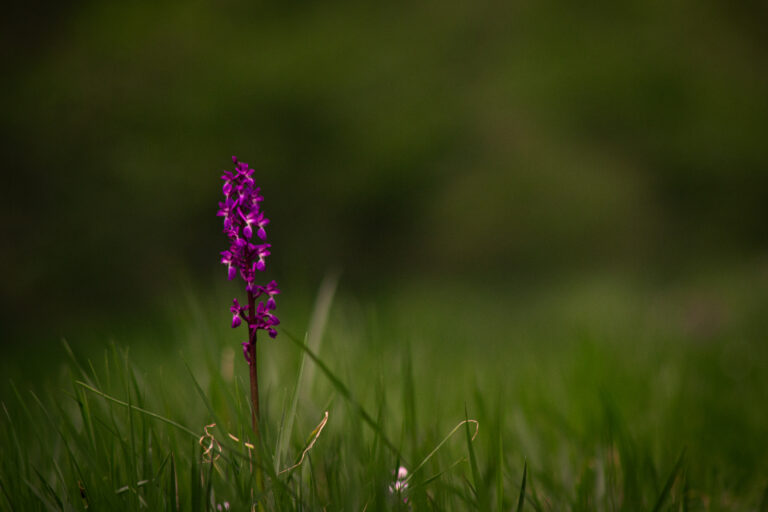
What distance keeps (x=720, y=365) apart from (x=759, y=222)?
2999mm

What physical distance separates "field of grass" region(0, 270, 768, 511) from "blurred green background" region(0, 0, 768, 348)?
1.73 feet

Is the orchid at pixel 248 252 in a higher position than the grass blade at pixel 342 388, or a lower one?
higher

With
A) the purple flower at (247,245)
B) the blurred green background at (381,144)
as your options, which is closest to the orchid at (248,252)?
the purple flower at (247,245)

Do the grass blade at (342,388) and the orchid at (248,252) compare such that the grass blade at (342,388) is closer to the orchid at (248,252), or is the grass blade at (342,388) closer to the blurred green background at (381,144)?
the orchid at (248,252)

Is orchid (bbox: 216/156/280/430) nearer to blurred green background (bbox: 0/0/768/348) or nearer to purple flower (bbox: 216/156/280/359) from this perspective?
purple flower (bbox: 216/156/280/359)

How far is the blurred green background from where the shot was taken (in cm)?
319

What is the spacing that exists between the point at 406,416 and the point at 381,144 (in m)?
3.07

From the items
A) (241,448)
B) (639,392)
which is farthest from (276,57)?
(241,448)

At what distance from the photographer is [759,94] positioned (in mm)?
4266

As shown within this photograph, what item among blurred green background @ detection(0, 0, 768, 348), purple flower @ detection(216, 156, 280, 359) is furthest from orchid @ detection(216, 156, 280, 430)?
blurred green background @ detection(0, 0, 768, 348)

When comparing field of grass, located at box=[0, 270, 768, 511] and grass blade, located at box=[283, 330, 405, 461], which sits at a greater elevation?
grass blade, located at box=[283, 330, 405, 461]

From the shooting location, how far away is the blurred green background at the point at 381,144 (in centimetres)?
319

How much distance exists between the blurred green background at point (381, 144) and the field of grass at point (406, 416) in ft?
1.73

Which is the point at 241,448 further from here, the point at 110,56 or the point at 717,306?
the point at 717,306
